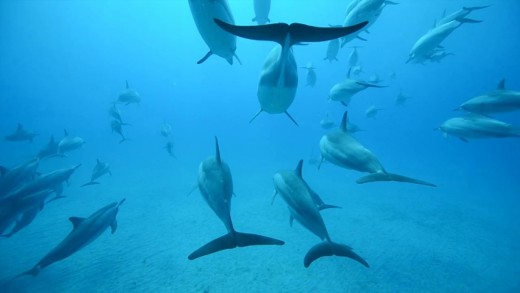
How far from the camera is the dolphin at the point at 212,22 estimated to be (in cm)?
252

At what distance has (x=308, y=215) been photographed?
116 inches

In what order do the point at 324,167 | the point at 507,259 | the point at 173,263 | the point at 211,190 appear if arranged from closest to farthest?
the point at 211,190, the point at 173,263, the point at 507,259, the point at 324,167

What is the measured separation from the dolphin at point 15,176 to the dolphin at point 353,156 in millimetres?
7511

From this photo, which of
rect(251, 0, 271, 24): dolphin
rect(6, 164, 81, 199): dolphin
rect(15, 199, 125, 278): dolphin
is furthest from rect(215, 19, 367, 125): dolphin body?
rect(6, 164, 81, 199): dolphin

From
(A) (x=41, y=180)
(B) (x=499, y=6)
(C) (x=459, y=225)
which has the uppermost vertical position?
(B) (x=499, y=6)

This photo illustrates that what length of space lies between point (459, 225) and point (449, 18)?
844 cm

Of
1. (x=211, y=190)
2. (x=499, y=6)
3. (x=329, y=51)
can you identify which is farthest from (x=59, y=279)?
(x=499, y=6)

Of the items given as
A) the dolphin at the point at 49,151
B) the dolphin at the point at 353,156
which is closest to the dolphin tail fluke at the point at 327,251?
the dolphin at the point at 353,156

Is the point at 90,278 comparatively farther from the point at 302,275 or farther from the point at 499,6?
the point at 499,6

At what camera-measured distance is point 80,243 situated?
4.20 m

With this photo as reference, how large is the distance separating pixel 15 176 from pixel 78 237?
3.71m

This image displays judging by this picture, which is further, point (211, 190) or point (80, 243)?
point (80, 243)

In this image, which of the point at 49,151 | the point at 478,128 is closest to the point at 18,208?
the point at 49,151

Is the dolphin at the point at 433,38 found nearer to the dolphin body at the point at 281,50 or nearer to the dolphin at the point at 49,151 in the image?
the dolphin body at the point at 281,50
